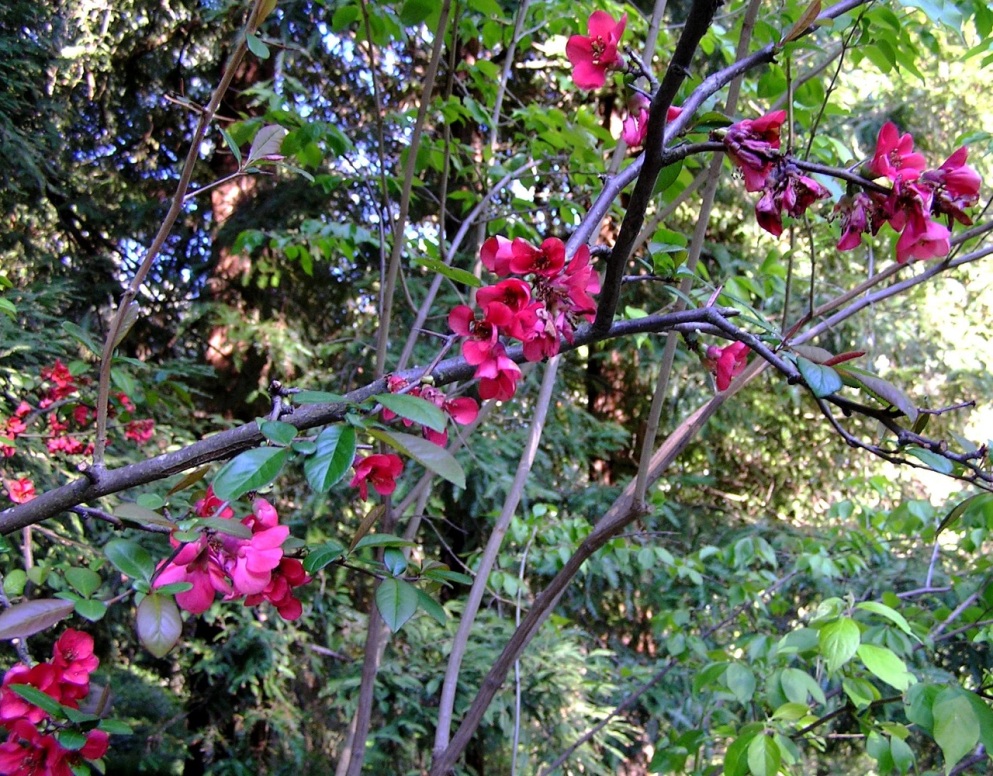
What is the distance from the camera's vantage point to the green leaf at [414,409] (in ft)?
1.88

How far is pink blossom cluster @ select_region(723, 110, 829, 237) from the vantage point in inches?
22.6

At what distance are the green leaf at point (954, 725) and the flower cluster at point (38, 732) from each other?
102 cm

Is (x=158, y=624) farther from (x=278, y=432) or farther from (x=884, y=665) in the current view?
(x=884, y=665)

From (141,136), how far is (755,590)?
14.3 feet

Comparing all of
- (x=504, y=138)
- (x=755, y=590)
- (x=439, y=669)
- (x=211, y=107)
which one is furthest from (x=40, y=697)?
(x=504, y=138)

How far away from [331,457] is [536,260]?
261 mm

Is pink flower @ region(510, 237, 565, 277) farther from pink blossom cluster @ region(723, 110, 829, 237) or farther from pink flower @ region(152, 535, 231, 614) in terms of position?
pink flower @ region(152, 535, 231, 614)

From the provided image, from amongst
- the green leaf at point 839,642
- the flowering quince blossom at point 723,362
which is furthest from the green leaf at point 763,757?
the flowering quince blossom at point 723,362

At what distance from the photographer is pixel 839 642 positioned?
1.13 metres

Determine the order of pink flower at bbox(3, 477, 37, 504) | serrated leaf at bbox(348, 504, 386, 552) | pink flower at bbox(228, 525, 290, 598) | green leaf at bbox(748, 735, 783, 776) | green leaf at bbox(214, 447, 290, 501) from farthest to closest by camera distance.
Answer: pink flower at bbox(3, 477, 37, 504) < green leaf at bbox(748, 735, 783, 776) < serrated leaf at bbox(348, 504, 386, 552) < pink flower at bbox(228, 525, 290, 598) < green leaf at bbox(214, 447, 290, 501)

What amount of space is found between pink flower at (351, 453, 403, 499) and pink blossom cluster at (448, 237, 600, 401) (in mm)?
158

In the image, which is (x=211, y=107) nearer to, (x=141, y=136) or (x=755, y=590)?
(x=755, y=590)

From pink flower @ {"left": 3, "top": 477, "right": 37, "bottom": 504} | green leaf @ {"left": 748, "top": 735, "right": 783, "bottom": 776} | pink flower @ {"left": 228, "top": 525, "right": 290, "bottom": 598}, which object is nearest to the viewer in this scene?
pink flower @ {"left": 228, "top": 525, "right": 290, "bottom": 598}

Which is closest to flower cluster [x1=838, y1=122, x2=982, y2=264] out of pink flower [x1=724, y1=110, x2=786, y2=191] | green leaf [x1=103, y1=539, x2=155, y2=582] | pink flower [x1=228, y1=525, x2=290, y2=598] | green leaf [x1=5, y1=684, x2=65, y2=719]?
pink flower [x1=724, y1=110, x2=786, y2=191]
